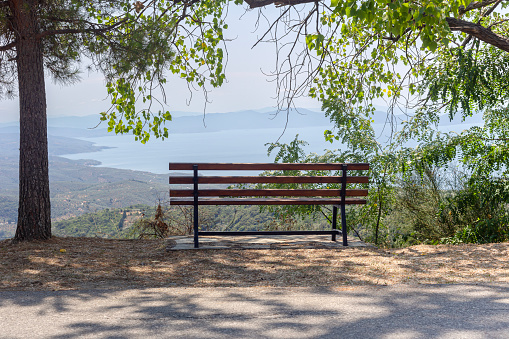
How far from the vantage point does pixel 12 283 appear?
467cm

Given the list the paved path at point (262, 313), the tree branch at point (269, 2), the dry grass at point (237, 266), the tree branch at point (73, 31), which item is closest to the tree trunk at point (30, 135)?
the tree branch at point (73, 31)

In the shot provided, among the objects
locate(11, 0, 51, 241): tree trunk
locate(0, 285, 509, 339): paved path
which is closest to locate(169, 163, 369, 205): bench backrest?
locate(0, 285, 509, 339): paved path

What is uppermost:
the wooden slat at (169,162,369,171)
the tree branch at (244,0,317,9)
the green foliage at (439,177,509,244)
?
the tree branch at (244,0,317,9)

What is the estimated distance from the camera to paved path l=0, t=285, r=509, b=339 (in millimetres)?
3215

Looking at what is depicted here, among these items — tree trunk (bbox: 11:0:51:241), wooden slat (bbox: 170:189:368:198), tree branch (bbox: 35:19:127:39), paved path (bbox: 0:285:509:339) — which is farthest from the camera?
tree branch (bbox: 35:19:127:39)

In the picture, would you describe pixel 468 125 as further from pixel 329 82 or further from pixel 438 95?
pixel 329 82

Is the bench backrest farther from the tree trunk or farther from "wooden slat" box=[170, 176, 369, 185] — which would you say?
the tree trunk

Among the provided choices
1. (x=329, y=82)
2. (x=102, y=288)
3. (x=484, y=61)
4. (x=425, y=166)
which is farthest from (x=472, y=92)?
(x=102, y=288)

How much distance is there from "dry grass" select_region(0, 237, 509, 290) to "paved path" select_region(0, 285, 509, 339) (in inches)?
15.9

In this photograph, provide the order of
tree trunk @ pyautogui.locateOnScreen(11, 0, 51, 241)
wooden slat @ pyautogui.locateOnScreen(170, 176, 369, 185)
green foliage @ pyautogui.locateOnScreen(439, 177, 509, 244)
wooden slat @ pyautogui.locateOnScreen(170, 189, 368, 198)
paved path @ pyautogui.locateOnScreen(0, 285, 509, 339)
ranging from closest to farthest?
paved path @ pyautogui.locateOnScreen(0, 285, 509, 339)
wooden slat @ pyautogui.locateOnScreen(170, 176, 369, 185)
wooden slat @ pyautogui.locateOnScreen(170, 189, 368, 198)
tree trunk @ pyautogui.locateOnScreen(11, 0, 51, 241)
green foliage @ pyautogui.locateOnScreen(439, 177, 509, 244)

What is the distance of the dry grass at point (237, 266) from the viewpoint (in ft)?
15.6

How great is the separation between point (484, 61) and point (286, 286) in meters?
6.15

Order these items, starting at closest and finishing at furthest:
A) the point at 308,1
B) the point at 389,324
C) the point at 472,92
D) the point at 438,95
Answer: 1. the point at 389,324
2. the point at 308,1
3. the point at 472,92
4. the point at 438,95

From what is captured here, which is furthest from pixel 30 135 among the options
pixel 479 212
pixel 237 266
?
pixel 479 212
